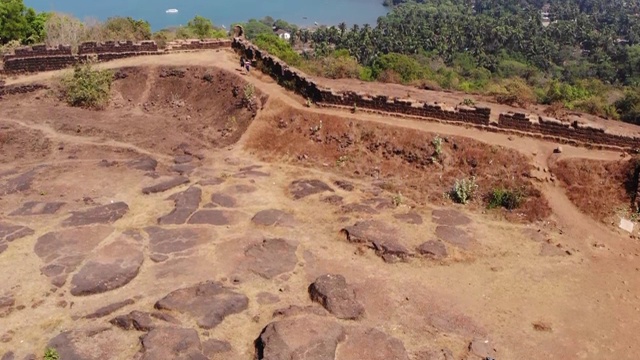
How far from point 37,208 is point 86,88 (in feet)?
32.3

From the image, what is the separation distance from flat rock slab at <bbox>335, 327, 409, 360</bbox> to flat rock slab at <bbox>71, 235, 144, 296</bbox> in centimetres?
498

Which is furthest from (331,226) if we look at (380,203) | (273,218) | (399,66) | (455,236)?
(399,66)

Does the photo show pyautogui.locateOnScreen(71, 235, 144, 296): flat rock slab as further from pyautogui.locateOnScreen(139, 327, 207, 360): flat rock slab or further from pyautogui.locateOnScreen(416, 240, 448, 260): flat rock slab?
pyautogui.locateOnScreen(416, 240, 448, 260): flat rock slab

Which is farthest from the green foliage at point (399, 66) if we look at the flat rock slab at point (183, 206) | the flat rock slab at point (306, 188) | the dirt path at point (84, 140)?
the flat rock slab at point (183, 206)

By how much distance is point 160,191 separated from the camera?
639 inches

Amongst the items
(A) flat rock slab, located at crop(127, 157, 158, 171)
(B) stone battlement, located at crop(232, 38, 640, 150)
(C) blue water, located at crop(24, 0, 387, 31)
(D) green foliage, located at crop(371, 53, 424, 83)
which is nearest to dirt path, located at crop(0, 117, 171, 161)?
(A) flat rock slab, located at crop(127, 157, 158, 171)

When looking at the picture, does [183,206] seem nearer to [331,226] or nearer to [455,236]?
[331,226]

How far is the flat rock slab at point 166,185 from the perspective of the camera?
1620 centimetres

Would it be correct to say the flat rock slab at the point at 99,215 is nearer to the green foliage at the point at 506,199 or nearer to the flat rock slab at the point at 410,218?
the flat rock slab at the point at 410,218

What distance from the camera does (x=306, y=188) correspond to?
660 inches

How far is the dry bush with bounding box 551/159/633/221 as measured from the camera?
1581 centimetres

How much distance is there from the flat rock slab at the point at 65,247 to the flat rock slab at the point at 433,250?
25.4ft

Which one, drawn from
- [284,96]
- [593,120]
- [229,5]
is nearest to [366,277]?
[284,96]

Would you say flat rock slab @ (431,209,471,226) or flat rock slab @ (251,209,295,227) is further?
flat rock slab @ (431,209,471,226)
